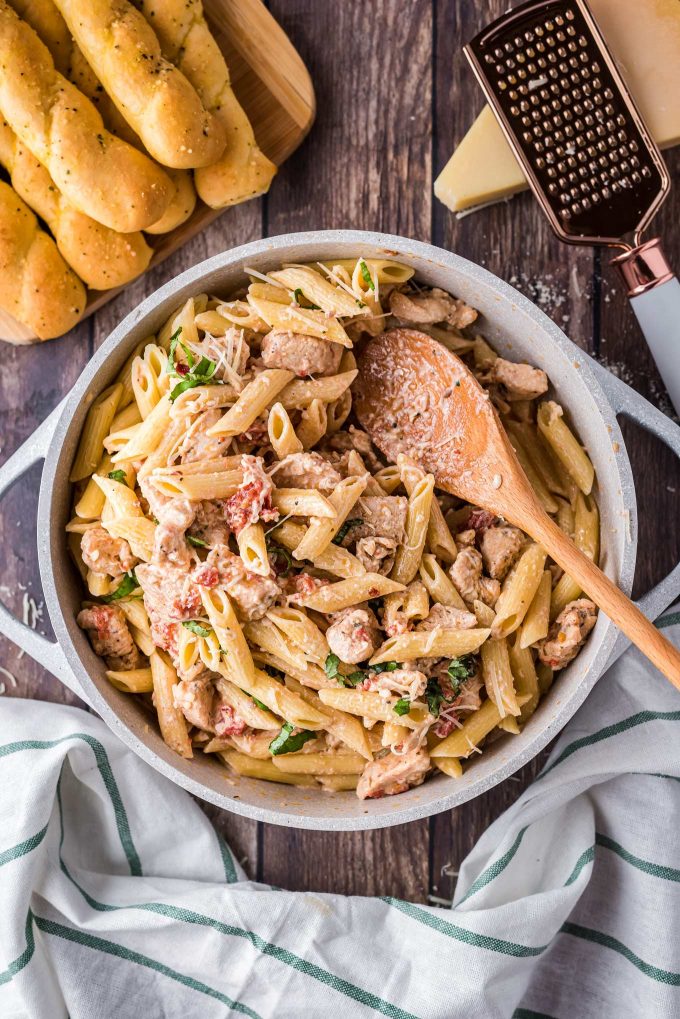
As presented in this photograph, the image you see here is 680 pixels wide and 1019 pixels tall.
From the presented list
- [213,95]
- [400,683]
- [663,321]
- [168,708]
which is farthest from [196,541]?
[663,321]

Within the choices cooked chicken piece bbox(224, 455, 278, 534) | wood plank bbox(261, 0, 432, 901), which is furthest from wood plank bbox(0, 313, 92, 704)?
cooked chicken piece bbox(224, 455, 278, 534)

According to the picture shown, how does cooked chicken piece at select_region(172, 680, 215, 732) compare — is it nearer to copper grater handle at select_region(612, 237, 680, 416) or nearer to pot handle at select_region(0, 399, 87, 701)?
pot handle at select_region(0, 399, 87, 701)

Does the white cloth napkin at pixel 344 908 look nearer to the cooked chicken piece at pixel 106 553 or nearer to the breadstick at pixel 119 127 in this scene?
the cooked chicken piece at pixel 106 553

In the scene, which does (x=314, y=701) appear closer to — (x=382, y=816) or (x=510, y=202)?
(x=382, y=816)

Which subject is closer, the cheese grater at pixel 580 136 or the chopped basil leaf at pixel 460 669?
the chopped basil leaf at pixel 460 669

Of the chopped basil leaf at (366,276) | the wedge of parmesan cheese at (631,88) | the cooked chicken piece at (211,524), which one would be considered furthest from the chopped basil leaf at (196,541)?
the wedge of parmesan cheese at (631,88)

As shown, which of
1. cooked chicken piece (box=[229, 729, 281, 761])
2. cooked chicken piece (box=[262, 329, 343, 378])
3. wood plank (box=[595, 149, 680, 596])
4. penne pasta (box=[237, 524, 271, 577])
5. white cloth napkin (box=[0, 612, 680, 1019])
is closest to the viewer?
penne pasta (box=[237, 524, 271, 577])
